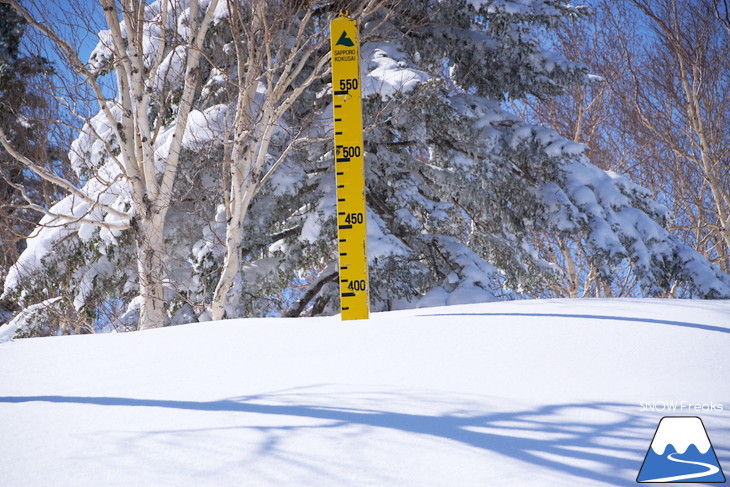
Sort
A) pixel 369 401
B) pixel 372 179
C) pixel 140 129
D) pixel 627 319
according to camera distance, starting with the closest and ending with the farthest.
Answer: pixel 369 401 → pixel 627 319 → pixel 140 129 → pixel 372 179

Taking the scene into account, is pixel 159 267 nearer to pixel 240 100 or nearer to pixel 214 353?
pixel 240 100

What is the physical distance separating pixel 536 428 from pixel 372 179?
272 inches

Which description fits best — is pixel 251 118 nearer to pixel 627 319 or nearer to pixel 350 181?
pixel 350 181

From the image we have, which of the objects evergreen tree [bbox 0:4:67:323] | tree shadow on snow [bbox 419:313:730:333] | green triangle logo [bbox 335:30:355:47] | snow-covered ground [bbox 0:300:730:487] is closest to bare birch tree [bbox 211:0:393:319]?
green triangle logo [bbox 335:30:355:47]

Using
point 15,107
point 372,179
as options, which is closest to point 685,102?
point 372,179

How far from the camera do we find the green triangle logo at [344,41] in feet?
14.8

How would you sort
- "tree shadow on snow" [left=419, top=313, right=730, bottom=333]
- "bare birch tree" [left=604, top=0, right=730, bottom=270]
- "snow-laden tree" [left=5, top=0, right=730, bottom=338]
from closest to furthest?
"tree shadow on snow" [left=419, top=313, right=730, bottom=333] → "snow-laden tree" [left=5, top=0, right=730, bottom=338] → "bare birch tree" [left=604, top=0, right=730, bottom=270]

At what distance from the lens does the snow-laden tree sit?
301 inches

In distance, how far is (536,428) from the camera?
6.43ft

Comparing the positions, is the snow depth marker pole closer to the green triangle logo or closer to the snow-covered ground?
the green triangle logo

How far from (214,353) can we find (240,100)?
4728 millimetres

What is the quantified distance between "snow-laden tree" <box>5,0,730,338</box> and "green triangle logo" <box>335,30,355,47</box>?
2809mm

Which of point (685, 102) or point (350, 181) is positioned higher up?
point (685, 102)

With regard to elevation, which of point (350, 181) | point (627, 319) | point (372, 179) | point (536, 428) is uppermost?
point (372, 179)
